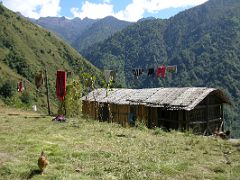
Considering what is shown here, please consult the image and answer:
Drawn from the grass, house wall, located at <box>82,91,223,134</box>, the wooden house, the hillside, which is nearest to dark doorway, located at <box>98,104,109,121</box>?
the wooden house

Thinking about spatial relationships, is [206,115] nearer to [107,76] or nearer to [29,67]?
[107,76]

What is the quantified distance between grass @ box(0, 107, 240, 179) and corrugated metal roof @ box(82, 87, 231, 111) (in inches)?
400

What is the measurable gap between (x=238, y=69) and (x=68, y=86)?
392ft

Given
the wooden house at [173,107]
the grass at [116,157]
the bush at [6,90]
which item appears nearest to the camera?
the grass at [116,157]

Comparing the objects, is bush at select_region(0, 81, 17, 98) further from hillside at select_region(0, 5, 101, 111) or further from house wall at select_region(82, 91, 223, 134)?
house wall at select_region(82, 91, 223, 134)

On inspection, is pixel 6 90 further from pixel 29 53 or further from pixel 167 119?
pixel 167 119

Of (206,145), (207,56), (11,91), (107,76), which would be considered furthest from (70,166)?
(207,56)

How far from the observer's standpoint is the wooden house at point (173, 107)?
27.2 metres

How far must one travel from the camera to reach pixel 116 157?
12.2 meters

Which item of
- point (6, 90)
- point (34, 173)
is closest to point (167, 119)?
point (34, 173)

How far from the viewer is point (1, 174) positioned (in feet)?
31.8

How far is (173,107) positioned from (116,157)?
15.6 meters

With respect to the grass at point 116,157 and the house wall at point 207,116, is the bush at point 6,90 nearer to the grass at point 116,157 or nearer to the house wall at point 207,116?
the house wall at point 207,116

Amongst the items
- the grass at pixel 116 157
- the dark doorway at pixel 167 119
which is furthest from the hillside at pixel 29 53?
the grass at pixel 116 157
